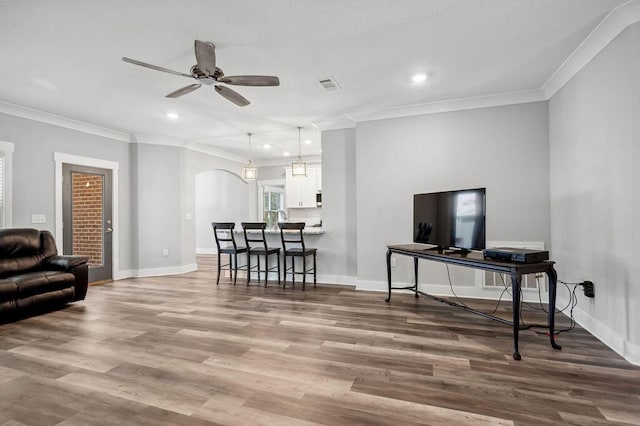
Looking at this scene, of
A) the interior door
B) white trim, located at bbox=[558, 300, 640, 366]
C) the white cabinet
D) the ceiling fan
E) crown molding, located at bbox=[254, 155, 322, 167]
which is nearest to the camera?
white trim, located at bbox=[558, 300, 640, 366]

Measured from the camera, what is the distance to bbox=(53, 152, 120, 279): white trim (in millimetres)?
4912

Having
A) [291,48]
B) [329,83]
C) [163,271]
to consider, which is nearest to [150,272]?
[163,271]

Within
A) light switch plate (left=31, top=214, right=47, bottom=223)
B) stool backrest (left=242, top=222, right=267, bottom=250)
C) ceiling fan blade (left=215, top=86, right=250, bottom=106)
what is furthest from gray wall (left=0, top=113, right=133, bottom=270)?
ceiling fan blade (left=215, top=86, right=250, bottom=106)

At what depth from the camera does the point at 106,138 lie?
5.68 meters

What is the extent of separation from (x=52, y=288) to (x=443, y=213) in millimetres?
4724

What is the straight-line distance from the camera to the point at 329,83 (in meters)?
3.73

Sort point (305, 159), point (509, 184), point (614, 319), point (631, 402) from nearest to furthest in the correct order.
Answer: point (631, 402) < point (614, 319) < point (509, 184) < point (305, 159)

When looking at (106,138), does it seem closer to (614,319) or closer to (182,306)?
(182,306)

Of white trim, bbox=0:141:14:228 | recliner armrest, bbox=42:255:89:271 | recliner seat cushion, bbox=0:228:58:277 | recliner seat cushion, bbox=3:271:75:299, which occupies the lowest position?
recliner seat cushion, bbox=3:271:75:299

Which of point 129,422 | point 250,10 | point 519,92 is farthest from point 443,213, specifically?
point 129,422

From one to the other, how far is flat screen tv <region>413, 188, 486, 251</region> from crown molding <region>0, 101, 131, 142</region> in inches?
214

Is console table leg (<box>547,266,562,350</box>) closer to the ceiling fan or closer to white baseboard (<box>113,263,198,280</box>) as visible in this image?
the ceiling fan

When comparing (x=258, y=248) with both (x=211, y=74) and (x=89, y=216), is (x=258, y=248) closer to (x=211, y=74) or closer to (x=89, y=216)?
(x=89, y=216)

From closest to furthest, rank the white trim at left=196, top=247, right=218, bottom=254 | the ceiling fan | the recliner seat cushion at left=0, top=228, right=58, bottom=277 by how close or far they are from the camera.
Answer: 1. the ceiling fan
2. the recliner seat cushion at left=0, top=228, right=58, bottom=277
3. the white trim at left=196, top=247, right=218, bottom=254
